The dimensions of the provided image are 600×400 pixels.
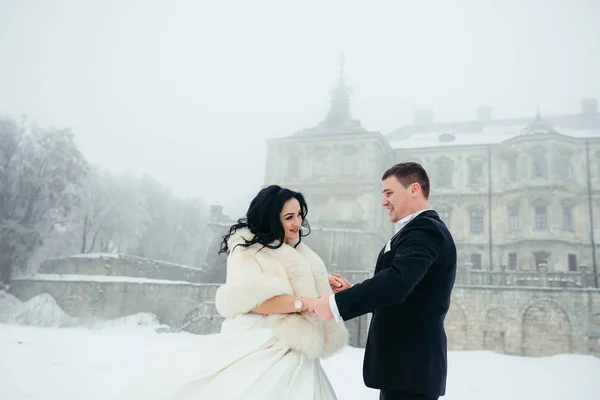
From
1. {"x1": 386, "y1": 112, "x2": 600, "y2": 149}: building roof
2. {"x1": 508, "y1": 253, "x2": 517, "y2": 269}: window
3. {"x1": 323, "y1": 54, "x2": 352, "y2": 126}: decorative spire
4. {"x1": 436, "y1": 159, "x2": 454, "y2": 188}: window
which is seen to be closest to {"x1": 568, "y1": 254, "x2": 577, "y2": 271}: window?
{"x1": 508, "y1": 253, "x2": 517, "y2": 269}: window

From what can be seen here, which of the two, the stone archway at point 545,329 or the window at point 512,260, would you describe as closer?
the stone archway at point 545,329

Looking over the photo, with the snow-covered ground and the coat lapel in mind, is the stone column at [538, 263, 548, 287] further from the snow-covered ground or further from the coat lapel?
the coat lapel

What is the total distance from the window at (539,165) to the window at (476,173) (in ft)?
8.96

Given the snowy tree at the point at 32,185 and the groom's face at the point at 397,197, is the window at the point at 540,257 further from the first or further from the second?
the groom's face at the point at 397,197

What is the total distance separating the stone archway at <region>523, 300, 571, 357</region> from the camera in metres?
16.3

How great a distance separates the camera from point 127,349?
7242 millimetres

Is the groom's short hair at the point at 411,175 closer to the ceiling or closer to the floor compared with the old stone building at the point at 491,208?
closer to the floor

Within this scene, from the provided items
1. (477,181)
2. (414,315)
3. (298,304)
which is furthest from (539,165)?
(298,304)

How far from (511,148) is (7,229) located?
23.0 meters

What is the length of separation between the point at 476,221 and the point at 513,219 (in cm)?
181

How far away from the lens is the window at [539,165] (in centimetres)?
2239

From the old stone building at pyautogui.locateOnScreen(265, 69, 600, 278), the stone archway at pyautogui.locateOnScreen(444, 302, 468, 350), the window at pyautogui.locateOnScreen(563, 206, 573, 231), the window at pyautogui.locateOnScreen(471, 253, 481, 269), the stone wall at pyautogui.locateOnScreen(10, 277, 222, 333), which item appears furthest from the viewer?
the window at pyautogui.locateOnScreen(471, 253, 481, 269)

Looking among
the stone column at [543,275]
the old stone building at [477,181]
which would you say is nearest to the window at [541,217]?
the old stone building at [477,181]

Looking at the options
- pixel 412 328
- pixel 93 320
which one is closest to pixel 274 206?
pixel 412 328
